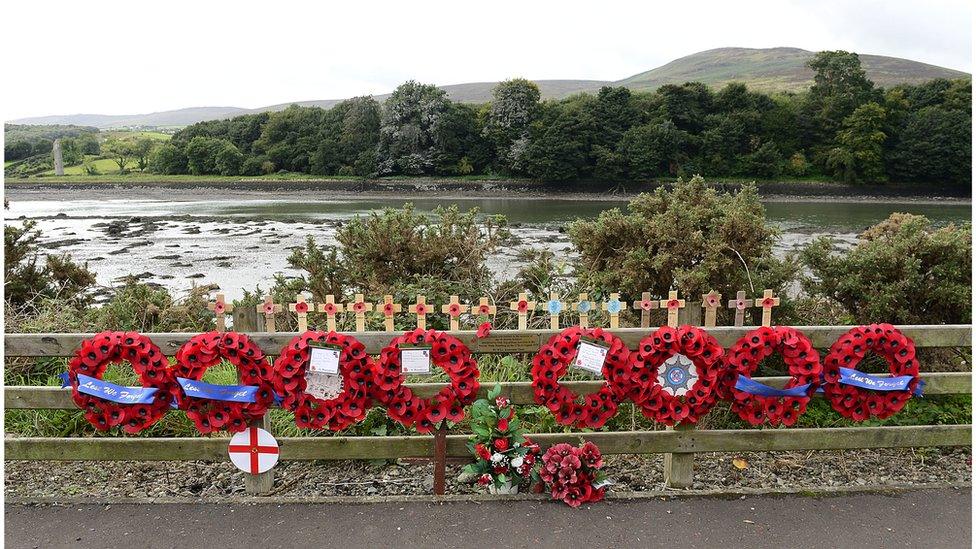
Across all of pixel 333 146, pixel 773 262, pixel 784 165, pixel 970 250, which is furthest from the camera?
pixel 333 146

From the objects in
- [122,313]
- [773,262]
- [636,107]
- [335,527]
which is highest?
[636,107]

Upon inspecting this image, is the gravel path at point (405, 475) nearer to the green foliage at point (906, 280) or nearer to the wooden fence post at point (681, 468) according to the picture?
the wooden fence post at point (681, 468)

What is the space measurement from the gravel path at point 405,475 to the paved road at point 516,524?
353 mm

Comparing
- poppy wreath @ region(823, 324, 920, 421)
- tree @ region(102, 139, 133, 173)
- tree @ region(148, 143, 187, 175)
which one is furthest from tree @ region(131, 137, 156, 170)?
poppy wreath @ region(823, 324, 920, 421)

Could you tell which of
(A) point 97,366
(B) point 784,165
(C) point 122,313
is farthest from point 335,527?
(B) point 784,165

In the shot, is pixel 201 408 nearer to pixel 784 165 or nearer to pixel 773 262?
pixel 773 262

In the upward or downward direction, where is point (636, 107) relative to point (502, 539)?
upward

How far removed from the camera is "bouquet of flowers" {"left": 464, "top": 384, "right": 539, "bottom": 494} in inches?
187

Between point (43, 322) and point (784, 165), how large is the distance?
78.0 metres

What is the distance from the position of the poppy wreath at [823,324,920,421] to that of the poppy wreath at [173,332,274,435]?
12.1 feet

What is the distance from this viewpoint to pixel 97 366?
15.8 feet

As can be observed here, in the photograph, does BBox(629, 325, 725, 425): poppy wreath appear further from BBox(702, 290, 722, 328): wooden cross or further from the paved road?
the paved road

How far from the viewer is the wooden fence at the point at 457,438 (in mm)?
4871

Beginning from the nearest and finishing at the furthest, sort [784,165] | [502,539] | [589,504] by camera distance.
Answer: [502,539]
[589,504]
[784,165]
